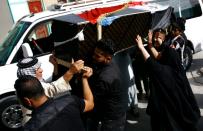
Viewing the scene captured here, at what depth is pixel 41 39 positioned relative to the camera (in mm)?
7219

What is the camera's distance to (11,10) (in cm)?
1321

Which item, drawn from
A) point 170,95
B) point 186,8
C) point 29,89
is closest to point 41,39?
point 170,95

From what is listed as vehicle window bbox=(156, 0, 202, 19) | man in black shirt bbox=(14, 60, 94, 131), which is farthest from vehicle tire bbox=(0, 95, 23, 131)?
vehicle window bbox=(156, 0, 202, 19)

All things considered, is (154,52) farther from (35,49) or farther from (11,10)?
(11,10)

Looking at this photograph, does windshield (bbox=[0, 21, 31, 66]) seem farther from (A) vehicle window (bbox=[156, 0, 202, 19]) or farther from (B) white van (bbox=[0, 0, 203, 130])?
(A) vehicle window (bbox=[156, 0, 202, 19])

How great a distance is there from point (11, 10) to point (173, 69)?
1031 cm

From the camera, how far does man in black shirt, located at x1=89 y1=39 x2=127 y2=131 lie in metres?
3.67

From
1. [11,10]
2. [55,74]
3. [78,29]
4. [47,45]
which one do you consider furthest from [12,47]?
[11,10]

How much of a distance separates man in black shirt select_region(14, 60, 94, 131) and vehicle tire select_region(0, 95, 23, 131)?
365 cm

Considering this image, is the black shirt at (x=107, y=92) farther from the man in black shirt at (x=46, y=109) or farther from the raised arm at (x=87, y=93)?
Result: the man in black shirt at (x=46, y=109)

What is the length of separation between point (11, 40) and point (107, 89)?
140 inches

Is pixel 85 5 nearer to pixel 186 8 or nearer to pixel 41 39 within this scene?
pixel 41 39

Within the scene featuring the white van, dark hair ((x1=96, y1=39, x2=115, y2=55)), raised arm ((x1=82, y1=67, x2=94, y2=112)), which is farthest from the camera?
the white van

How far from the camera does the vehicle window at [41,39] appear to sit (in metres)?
6.71
